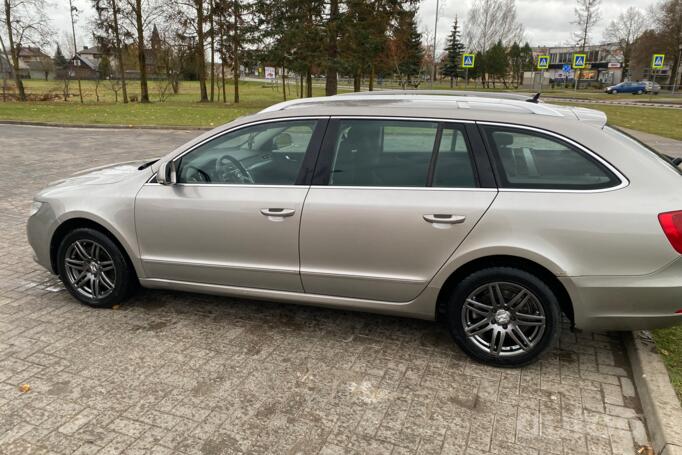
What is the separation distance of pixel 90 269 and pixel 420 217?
2.75 metres

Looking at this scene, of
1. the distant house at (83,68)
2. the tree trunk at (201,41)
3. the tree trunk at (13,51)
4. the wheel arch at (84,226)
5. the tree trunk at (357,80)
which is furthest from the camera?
the distant house at (83,68)

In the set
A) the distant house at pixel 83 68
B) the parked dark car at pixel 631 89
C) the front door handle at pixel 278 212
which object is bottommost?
the front door handle at pixel 278 212

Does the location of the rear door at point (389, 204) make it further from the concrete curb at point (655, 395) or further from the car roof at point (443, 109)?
the concrete curb at point (655, 395)

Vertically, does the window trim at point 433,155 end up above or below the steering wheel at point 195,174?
above

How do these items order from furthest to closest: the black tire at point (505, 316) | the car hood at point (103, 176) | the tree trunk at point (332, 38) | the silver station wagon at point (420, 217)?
the tree trunk at point (332, 38) < the car hood at point (103, 176) < the black tire at point (505, 316) < the silver station wagon at point (420, 217)

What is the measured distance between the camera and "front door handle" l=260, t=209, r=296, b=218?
3.51 m

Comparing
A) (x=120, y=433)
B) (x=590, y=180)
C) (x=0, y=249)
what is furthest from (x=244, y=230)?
(x=0, y=249)

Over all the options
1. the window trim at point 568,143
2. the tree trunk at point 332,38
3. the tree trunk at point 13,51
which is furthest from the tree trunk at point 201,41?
the window trim at point 568,143

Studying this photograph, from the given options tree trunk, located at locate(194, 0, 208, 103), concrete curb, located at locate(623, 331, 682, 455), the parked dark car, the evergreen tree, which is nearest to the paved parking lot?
concrete curb, located at locate(623, 331, 682, 455)

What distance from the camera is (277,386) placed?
3.20 metres

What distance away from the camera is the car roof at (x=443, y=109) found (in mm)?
3328

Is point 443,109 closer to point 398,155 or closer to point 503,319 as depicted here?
point 398,155

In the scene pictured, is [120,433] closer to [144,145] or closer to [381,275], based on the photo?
[381,275]

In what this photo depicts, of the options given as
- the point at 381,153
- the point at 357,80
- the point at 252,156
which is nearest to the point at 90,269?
the point at 252,156
